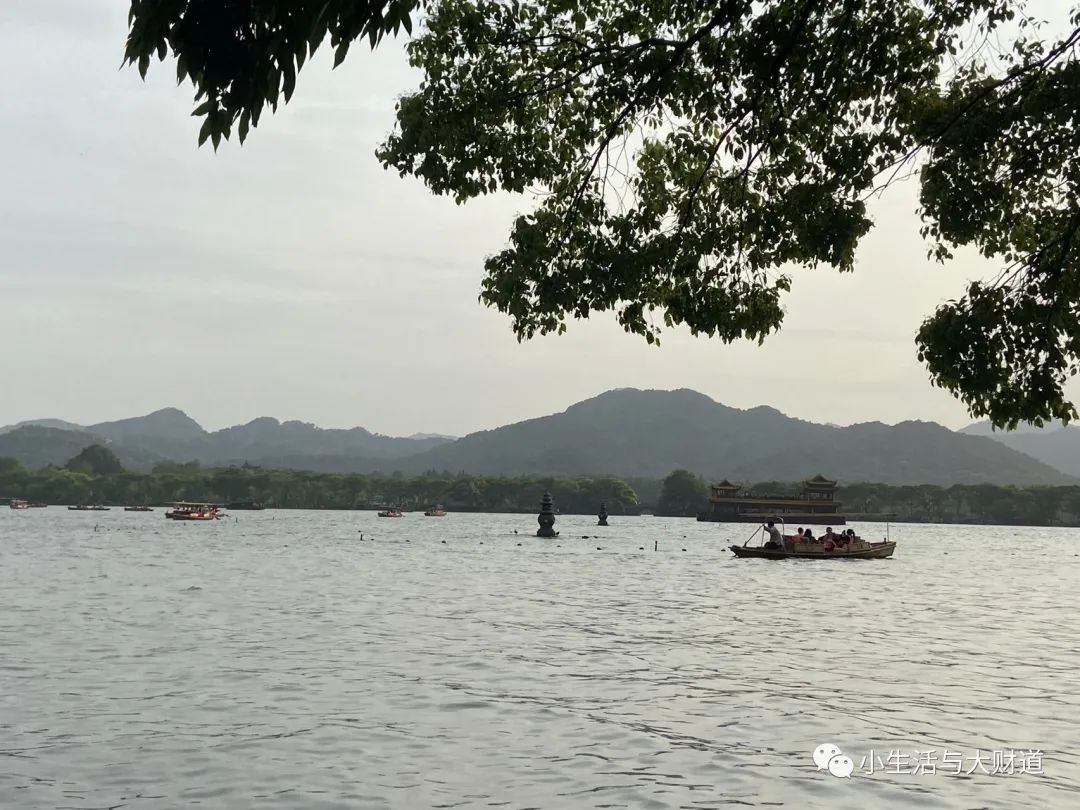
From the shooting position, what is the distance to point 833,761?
16688 mm

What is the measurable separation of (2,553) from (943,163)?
282 ft

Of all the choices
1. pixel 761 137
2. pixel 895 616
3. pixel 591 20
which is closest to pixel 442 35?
pixel 591 20

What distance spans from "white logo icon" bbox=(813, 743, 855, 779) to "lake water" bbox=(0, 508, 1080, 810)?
0.35 feet

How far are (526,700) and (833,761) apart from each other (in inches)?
262

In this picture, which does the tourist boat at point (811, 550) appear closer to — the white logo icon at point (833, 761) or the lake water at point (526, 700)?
the lake water at point (526, 700)

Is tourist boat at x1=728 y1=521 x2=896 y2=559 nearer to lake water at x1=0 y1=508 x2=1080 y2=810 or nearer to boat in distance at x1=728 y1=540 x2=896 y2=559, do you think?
boat in distance at x1=728 y1=540 x2=896 y2=559

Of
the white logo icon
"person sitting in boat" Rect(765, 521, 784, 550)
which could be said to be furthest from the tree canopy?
"person sitting in boat" Rect(765, 521, 784, 550)

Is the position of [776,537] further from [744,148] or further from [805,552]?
[744,148]

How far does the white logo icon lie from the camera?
16141mm

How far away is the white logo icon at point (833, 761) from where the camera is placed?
16.1m

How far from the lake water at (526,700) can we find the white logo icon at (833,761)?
0.35ft

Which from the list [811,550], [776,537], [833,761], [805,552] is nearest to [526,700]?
[833,761]

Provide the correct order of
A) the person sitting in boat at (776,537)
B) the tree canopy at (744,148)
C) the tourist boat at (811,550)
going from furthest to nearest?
the tourist boat at (811,550)
the person sitting in boat at (776,537)
the tree canopy at (744,148)

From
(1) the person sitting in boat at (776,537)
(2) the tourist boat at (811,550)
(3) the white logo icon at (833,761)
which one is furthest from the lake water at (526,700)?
(2) the tourist boat at (811,550)
